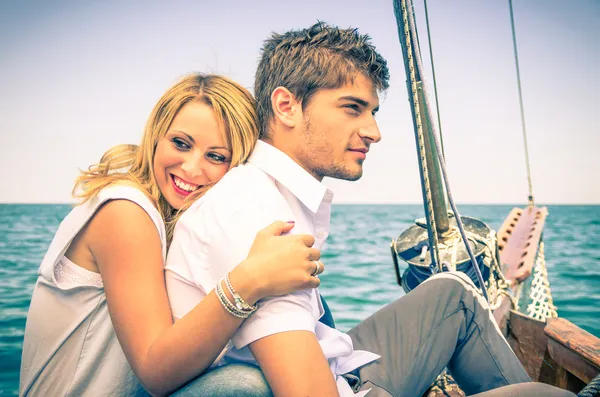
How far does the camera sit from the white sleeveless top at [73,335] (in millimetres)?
1290

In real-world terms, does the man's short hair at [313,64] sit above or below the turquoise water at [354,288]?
above

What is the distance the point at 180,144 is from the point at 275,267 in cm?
75

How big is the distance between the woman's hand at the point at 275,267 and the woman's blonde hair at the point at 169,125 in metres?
0.51

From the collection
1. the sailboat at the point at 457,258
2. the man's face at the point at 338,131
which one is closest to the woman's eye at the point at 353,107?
the man's face at the point at 338,131

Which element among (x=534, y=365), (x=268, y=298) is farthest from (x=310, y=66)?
(x=534, y=365)

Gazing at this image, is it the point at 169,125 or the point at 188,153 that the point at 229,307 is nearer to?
the point at 188,153

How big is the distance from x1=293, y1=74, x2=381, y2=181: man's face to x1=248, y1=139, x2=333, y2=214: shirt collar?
129mm

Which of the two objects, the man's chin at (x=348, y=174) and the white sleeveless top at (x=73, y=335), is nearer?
the white sleeveless top at (x=73, y=335)

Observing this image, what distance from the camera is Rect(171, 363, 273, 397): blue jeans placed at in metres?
1.02

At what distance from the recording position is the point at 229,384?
1032 millimetres

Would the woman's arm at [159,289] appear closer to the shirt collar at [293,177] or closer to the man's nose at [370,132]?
the shirt collar at [293,177]

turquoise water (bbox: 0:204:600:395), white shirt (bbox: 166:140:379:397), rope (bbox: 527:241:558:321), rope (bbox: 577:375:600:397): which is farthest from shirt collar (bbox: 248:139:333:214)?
turquoise water (bbox: 0:204:600:395)

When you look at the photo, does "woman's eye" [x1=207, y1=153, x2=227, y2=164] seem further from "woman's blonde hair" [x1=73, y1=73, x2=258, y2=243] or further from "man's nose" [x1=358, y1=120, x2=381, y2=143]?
"man's nose" [x1=358, y1=120, x2=381, y2=143]

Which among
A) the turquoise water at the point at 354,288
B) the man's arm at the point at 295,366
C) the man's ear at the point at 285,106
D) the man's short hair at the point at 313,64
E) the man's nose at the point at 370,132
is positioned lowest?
the turquoise water at the point at 354,288
